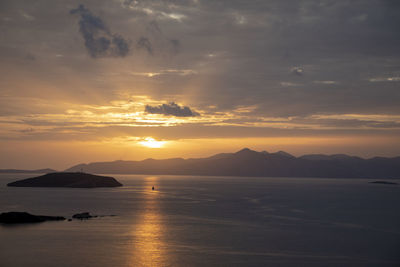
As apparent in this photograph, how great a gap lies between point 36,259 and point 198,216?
58.7 metres

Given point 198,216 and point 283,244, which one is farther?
point 198,216

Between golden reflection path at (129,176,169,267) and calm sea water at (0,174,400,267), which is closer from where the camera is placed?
golden reflection path at (129,176,169,267)

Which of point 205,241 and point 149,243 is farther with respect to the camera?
point 205,241

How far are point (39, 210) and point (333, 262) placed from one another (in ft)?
322

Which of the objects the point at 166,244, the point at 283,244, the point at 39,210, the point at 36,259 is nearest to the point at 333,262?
the point at 283,244

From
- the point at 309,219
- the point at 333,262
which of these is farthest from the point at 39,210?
the point at 333,262

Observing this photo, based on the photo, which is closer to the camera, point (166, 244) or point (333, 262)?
point (333, 262)

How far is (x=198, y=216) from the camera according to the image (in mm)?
110250

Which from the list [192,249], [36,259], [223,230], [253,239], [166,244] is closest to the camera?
[36,259]

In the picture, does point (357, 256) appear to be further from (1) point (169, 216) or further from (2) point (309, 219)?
(1) point (169, 216)

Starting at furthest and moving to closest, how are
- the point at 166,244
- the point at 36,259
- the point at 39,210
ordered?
the point at 39,210 → the point at 166,244 → the point at 36,259

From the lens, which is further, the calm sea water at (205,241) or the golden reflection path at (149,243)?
the calm sea water at (205,241)

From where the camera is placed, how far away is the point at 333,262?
190ft

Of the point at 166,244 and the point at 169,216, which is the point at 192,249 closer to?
the point at 166,244
